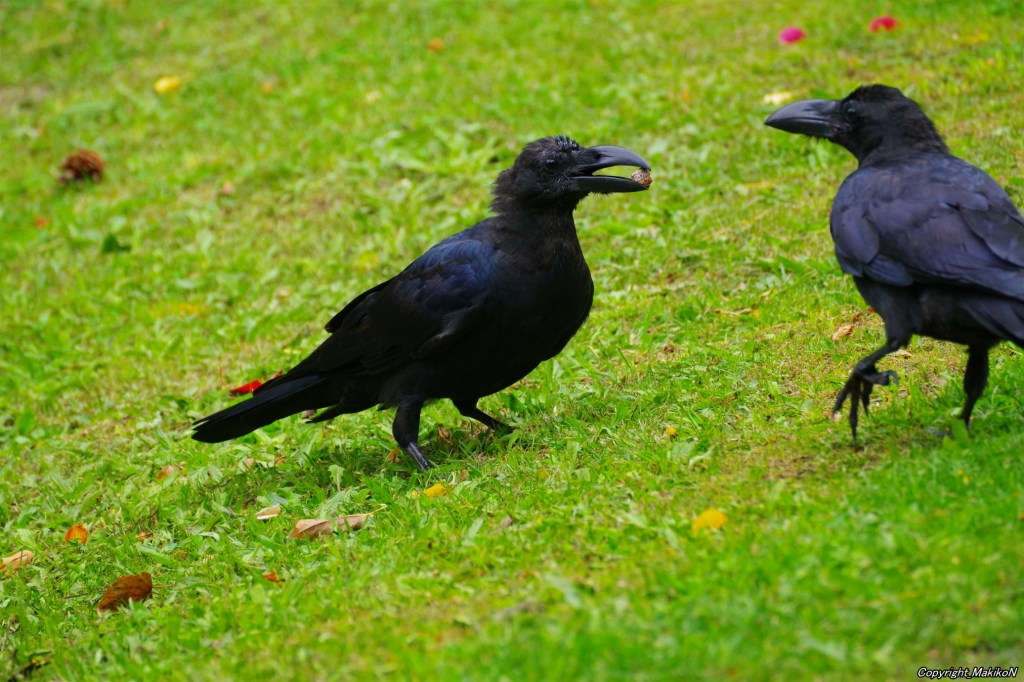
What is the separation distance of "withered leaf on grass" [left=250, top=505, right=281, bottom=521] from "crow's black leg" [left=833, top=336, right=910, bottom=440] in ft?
8.83

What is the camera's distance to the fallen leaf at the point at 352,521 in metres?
4.66

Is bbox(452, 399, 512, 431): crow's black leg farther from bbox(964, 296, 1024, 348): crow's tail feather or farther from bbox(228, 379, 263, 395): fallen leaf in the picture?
bbox(964, 296, 1024, 348): crow's tail feather

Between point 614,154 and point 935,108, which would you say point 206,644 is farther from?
point 935,108

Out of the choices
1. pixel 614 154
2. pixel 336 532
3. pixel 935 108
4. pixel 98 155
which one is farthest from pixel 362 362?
pixel 98 155

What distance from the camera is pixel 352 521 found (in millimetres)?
4711

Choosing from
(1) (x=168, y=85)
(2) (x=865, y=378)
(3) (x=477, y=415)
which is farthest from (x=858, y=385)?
(1) (x=168, y=85)

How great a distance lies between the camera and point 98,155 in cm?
1048

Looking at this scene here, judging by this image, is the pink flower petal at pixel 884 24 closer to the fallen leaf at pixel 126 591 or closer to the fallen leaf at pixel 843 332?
the fallen leaf at pixel 843 332

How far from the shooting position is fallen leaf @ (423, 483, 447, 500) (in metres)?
4.76

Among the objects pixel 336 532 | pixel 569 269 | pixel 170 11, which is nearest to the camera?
pixel 336 532

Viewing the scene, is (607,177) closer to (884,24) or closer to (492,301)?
(492,301)

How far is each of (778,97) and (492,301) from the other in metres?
4.44

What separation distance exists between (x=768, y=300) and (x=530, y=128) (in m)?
3.55

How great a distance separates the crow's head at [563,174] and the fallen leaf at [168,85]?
24.1ft
